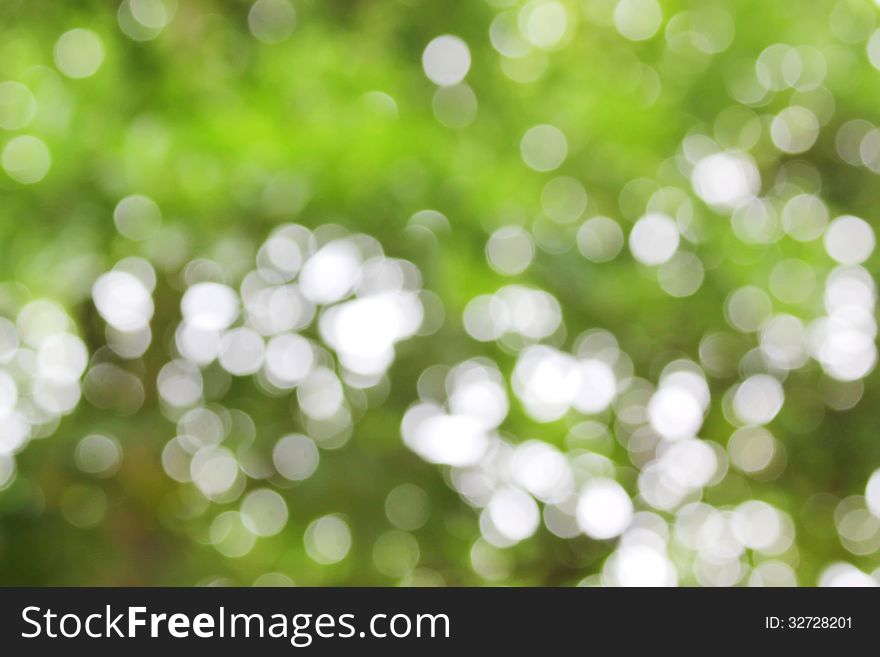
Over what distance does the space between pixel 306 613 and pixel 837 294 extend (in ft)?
6.84

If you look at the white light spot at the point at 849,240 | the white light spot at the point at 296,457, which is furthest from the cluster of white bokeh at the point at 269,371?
the white light spot at the point at 849,240

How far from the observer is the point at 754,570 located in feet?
11.7

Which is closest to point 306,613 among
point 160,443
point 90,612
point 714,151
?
point 90,612

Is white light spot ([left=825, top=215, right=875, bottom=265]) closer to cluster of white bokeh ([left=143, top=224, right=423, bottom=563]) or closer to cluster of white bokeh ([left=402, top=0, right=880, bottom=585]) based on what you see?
cluster of white bokeh ([left=402, top=0, right=880, bottom=585])

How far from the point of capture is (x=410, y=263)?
166 centimetres

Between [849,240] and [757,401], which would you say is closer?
[849,240]

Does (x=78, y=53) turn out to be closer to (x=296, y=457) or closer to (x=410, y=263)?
(x=410, y=263)

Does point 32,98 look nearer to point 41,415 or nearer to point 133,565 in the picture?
point 41,415

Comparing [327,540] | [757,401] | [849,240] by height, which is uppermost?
[849,240]

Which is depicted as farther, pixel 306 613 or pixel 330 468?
pixel 330 468

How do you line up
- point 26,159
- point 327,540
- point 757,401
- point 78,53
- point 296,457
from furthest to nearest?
point 757,401 → point 327,540 → point 296,457 → point 78,53 → point 26,159

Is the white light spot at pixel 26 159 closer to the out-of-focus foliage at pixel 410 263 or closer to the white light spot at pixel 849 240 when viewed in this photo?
the out-of-focus foliage at pixel 410 263

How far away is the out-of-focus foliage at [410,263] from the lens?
4.68 ft

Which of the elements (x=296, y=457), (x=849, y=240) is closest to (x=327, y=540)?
(x=296, y=457)
